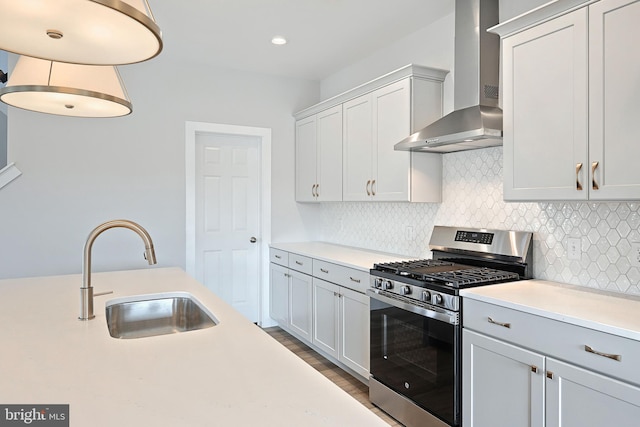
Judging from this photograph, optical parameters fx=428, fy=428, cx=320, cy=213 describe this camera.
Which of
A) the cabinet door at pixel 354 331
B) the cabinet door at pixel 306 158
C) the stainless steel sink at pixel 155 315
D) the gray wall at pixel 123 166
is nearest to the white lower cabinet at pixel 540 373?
the cabinet door at pixel 354 331

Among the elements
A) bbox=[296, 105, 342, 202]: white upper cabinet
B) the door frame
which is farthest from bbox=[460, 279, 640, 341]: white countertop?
the door frame

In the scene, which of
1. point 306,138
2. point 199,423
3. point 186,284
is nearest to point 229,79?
point 306,138

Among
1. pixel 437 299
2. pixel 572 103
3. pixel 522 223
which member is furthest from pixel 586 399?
pixel 572 103

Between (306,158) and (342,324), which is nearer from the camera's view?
(342,324)

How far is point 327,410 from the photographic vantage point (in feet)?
3.24

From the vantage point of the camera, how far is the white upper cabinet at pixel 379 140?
10.1ft

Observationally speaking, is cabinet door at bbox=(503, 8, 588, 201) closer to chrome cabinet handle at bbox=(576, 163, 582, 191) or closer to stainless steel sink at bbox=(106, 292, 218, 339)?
chrome cabinet handle at bbox=(576, 163, 582, 191)

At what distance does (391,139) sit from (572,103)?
1.38 meters

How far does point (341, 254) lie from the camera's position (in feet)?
12.1

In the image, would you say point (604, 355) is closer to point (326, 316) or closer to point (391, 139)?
point (391, 139)

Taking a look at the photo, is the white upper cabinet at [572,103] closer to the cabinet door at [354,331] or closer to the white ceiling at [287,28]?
the white ceiling at [287,28]

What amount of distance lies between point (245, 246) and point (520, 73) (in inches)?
125

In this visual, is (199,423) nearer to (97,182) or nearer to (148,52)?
(148,52)

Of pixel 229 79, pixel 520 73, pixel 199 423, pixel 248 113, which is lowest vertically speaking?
pixel 199 423
